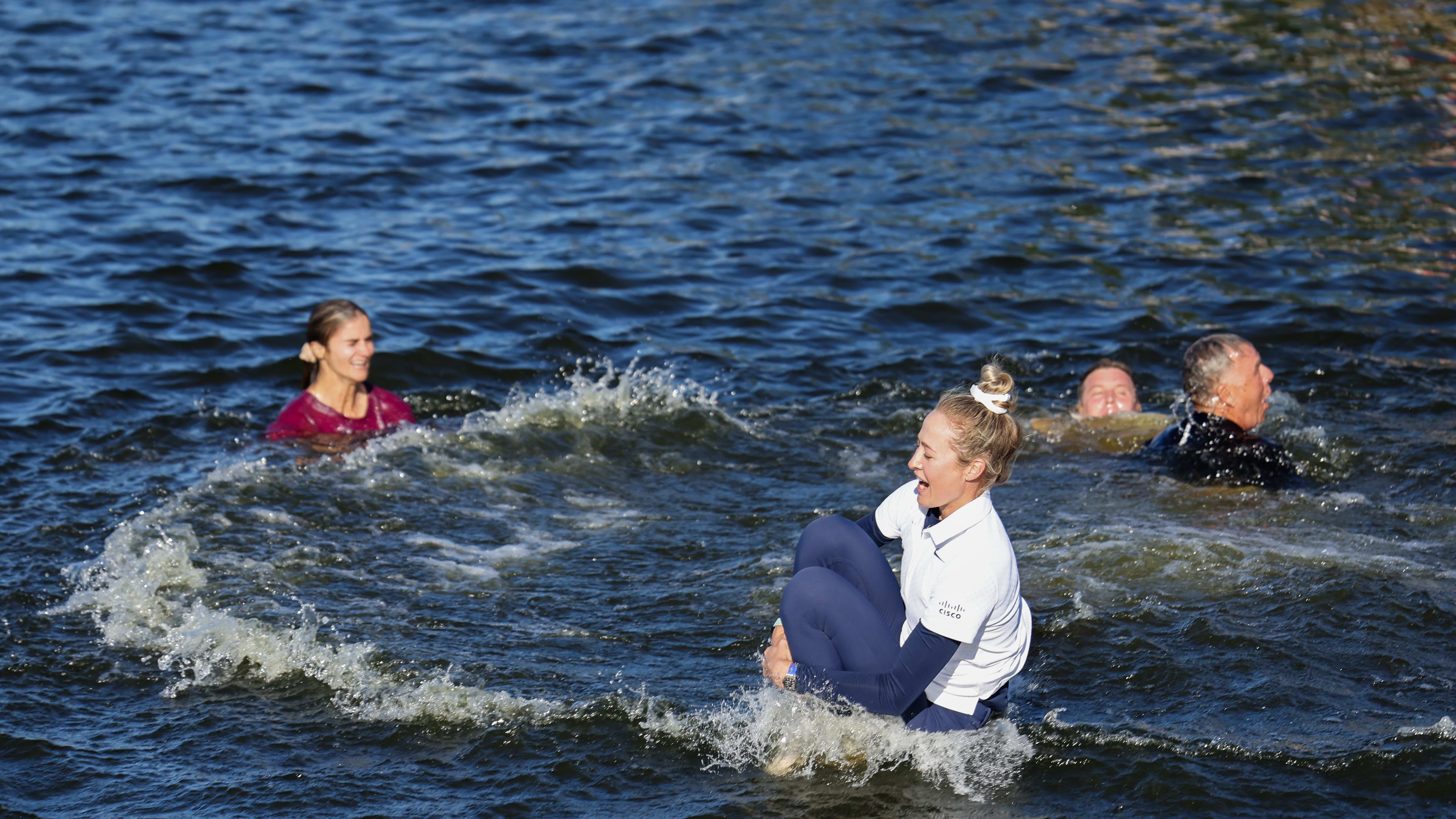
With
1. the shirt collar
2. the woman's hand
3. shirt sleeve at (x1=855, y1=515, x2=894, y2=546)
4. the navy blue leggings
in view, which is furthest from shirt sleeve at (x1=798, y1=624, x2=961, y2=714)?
shirt sleeve at (x1=855, y1=515, x2=894, y2=546)

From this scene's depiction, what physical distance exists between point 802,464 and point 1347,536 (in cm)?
375

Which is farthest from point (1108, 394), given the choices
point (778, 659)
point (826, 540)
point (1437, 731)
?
point (778, 659)

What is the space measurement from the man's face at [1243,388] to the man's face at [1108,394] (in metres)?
1.30

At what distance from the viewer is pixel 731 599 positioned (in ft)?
26.7

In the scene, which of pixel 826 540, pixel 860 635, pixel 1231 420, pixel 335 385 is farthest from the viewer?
pixel 335 385

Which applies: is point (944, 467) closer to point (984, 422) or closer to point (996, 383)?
point (984, 422)

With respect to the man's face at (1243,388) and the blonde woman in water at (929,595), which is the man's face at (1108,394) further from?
the blonde woman in water at (929,595)

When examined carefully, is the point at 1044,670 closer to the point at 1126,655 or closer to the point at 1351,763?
the point at 1126,655

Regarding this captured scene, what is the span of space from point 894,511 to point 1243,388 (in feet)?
13.8

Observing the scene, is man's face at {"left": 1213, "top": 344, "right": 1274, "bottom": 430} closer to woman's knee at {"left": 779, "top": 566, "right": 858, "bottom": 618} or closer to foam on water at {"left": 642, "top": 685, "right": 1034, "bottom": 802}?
foam on water at {"left": 642, "top": 685, "right": 1034, "bottom": 802}

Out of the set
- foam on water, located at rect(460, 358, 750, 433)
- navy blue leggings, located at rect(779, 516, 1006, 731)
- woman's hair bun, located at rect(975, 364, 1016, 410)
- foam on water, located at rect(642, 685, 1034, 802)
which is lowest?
foam on water, located at rect(642, 685, 1034, 802)

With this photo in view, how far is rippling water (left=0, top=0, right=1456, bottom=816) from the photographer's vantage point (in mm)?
6512

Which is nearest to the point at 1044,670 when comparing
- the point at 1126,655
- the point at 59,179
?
the point at 1126,655

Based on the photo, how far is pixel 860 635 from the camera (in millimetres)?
5887
